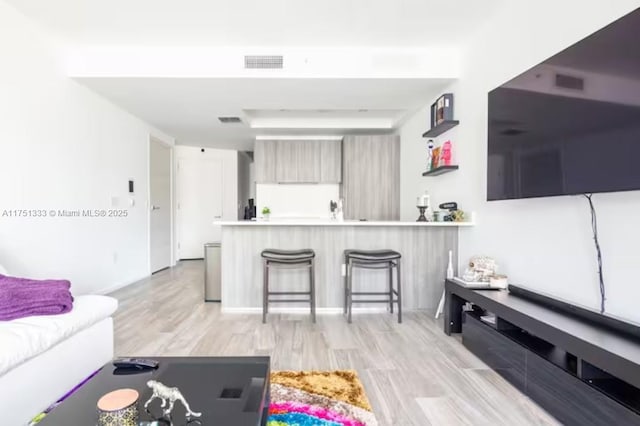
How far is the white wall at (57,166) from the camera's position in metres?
2.63

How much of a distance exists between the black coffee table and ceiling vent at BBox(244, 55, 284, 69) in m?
2.78

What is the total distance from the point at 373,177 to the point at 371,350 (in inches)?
126

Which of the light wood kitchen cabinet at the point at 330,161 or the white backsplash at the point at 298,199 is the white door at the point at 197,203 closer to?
the white backsplash at the point at 298,199

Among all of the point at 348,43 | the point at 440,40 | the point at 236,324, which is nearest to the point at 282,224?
the point at 236,324

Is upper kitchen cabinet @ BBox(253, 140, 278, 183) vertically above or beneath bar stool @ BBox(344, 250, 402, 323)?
above

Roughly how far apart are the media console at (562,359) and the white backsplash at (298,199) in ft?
12.4

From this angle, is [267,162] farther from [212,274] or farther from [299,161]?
[212,274]

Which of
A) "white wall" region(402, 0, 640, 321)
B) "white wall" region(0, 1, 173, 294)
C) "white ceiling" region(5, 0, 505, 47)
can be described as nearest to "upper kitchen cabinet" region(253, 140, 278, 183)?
"white wall" region(0, 1, 173, 294)

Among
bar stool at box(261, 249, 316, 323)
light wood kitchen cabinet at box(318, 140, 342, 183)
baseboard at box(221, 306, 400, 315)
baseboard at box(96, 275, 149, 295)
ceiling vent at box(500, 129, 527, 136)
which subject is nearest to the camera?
ceiling vent at box(500, 129, 527, 136)

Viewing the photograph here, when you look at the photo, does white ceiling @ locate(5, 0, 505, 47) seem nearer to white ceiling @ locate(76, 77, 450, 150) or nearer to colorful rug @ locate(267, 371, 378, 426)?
white ceiling @ locate(76, 77, 450, 150)

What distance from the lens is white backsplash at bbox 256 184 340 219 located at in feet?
19.3

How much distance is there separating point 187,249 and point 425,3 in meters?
5.96

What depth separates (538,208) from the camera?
2205 mm

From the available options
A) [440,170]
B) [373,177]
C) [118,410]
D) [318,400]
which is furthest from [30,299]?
[373,177]
